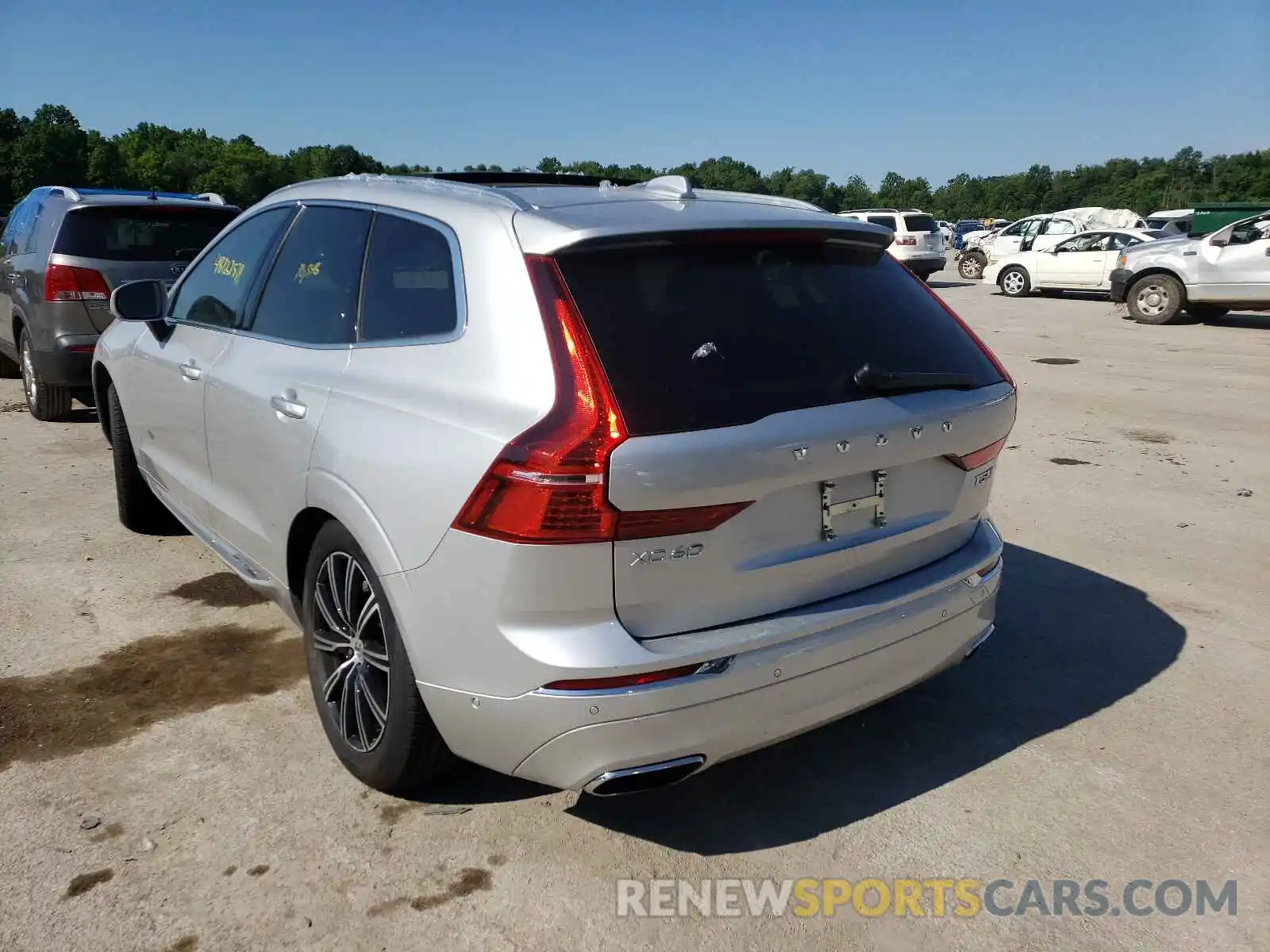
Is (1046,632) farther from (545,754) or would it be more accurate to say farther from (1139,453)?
(1139,453)

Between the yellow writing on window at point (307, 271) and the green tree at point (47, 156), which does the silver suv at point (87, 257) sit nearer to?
the yellow writing on window at point (307, 271)

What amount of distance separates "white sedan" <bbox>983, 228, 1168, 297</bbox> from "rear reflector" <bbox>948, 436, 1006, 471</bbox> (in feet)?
65.1

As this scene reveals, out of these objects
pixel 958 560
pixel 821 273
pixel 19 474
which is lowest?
pixel 19 474

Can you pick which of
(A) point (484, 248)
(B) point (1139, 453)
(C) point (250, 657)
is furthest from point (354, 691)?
(B) point (1139, 453)

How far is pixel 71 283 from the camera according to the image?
7.45m

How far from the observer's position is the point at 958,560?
10.2 feet

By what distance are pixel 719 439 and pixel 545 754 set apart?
2.89 feet

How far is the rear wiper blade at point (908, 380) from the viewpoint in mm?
2770

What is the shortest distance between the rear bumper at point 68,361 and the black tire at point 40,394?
0.30 meters

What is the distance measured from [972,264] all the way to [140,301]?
27.2 metres

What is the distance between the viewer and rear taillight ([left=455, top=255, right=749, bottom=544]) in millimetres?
2318

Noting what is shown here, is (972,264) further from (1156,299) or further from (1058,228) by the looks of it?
(1156,299)

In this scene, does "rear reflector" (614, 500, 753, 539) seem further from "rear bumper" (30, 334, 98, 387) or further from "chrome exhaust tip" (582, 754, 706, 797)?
"rear bumper" (30, 334, 98, 387)

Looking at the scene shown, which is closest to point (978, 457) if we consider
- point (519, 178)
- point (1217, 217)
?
point (519, 178)
